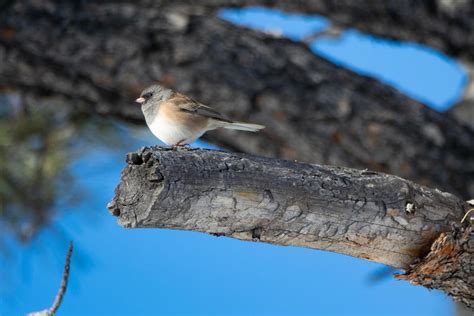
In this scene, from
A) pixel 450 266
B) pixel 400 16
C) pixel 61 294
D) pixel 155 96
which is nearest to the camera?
pixel 61 294

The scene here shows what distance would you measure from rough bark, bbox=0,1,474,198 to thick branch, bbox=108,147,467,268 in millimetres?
1059

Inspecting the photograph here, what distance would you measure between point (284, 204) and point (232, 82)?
1.29 metres

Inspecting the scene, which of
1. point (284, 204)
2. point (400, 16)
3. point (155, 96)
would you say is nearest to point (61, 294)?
point (284, 204)

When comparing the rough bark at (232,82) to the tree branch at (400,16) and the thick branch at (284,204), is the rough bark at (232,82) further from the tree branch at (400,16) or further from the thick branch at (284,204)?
the thick branch at (284,204)

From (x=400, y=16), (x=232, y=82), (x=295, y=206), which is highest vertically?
(x=400, y=16)

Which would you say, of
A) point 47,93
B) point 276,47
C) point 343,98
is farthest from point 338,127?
point 47,93

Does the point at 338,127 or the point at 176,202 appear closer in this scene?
the point at 176,202

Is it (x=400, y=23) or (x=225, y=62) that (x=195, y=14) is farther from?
(x=400, y=23)

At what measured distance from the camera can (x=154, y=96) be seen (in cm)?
211

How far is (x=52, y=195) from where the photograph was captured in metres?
3.00

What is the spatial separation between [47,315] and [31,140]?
1.90 meters

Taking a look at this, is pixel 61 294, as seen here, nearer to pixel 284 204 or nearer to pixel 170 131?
pixel 284 204

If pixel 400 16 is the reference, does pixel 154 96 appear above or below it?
below

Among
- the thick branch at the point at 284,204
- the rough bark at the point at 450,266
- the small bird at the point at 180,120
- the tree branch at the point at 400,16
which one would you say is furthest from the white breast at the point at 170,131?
the tree branch at the point at 400,16
